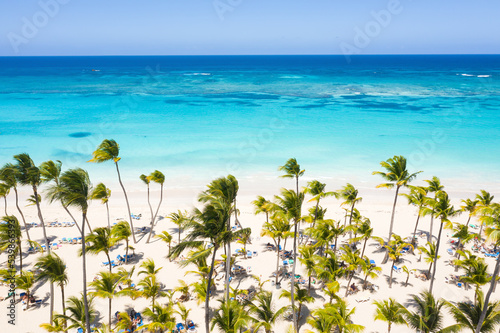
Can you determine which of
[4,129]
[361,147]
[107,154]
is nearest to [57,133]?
[4,129]

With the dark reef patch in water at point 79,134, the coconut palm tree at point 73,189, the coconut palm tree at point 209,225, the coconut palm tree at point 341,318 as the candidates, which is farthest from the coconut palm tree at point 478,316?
the dark reef patch in water at point 79,134

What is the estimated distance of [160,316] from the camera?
13492 mm

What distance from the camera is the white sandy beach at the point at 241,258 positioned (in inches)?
640

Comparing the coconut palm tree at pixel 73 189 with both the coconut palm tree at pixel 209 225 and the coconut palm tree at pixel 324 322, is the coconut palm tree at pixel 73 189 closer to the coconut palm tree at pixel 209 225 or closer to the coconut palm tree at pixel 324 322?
the coconut palm tree at pixel 209 225

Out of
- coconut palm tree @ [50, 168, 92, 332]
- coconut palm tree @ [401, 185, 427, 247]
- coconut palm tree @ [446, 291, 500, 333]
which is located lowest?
coconut palm tree @ [446, 291, 500, 333]

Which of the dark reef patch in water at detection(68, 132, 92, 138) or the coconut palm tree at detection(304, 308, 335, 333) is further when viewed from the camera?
the dark reef patch in water at detection(68, 132, 92, 138)

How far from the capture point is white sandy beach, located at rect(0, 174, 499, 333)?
16250 mm

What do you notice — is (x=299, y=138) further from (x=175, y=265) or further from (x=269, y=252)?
(x=175, y=265)

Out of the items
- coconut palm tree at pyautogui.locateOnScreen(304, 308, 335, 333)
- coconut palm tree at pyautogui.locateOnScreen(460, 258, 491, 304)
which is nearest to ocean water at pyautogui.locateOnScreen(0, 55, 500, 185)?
coconut palm tree at pyautogui.locateOnScreen(460, 258, 491, 304)

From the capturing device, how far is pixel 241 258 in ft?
69.4

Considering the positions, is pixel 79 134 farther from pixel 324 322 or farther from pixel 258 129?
pixel 324 322

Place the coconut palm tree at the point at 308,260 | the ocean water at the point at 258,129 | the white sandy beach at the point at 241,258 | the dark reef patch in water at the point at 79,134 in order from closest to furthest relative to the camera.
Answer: the coconut palm tree at the point at 308,260
the white sandy beach at the point at 241,258
the ocean water at the point at 258,129
the dark reef patch in water at the point at 79,134

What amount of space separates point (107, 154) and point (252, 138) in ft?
104

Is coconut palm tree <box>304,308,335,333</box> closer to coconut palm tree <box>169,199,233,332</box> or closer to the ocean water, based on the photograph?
coconut palm tree <box>169,199,233,332</box>
